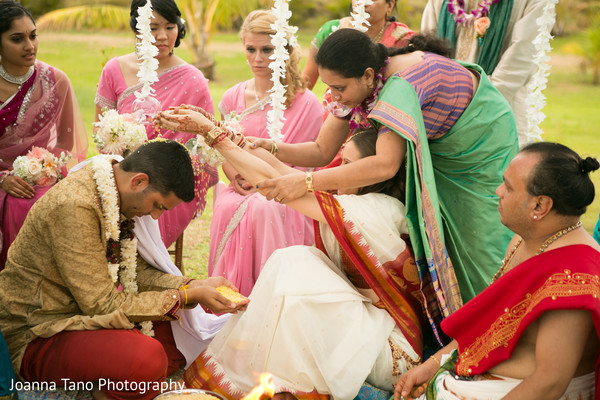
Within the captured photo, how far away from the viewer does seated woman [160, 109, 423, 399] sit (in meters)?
3.14

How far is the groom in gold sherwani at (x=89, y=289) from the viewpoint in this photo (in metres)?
3.09

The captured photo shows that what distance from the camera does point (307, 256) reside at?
3.36 metres

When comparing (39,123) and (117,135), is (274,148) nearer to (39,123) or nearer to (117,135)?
(117,135)

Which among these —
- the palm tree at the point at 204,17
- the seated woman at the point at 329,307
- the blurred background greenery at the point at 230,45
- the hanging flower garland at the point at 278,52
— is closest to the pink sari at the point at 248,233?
the hanging flower garland at the point at 278,52

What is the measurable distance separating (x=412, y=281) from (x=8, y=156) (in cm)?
299

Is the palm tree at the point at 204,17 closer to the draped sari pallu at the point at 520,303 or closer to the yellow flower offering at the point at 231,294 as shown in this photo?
the yellow flower offering at the point at 231,294

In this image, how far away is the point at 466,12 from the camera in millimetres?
5188

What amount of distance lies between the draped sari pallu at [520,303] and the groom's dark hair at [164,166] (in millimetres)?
1391

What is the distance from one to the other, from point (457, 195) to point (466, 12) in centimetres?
216

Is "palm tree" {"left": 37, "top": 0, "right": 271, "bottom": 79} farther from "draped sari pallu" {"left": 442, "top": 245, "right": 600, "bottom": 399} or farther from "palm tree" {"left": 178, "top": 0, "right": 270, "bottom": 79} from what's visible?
"draped sari pallu" {"left": 442, "top": 245, "right": 600, "bottom": 399}

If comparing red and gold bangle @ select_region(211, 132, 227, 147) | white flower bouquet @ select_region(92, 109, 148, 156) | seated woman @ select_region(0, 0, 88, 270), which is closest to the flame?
red and gold bangle @ select_region(211, 132, 227, 147)

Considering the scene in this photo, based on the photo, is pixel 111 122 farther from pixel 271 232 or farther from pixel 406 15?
pixel 406 15

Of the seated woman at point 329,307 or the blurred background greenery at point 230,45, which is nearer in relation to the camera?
the seated woman at point 329,307

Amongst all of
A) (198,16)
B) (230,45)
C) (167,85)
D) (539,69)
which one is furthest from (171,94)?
(230,45)
